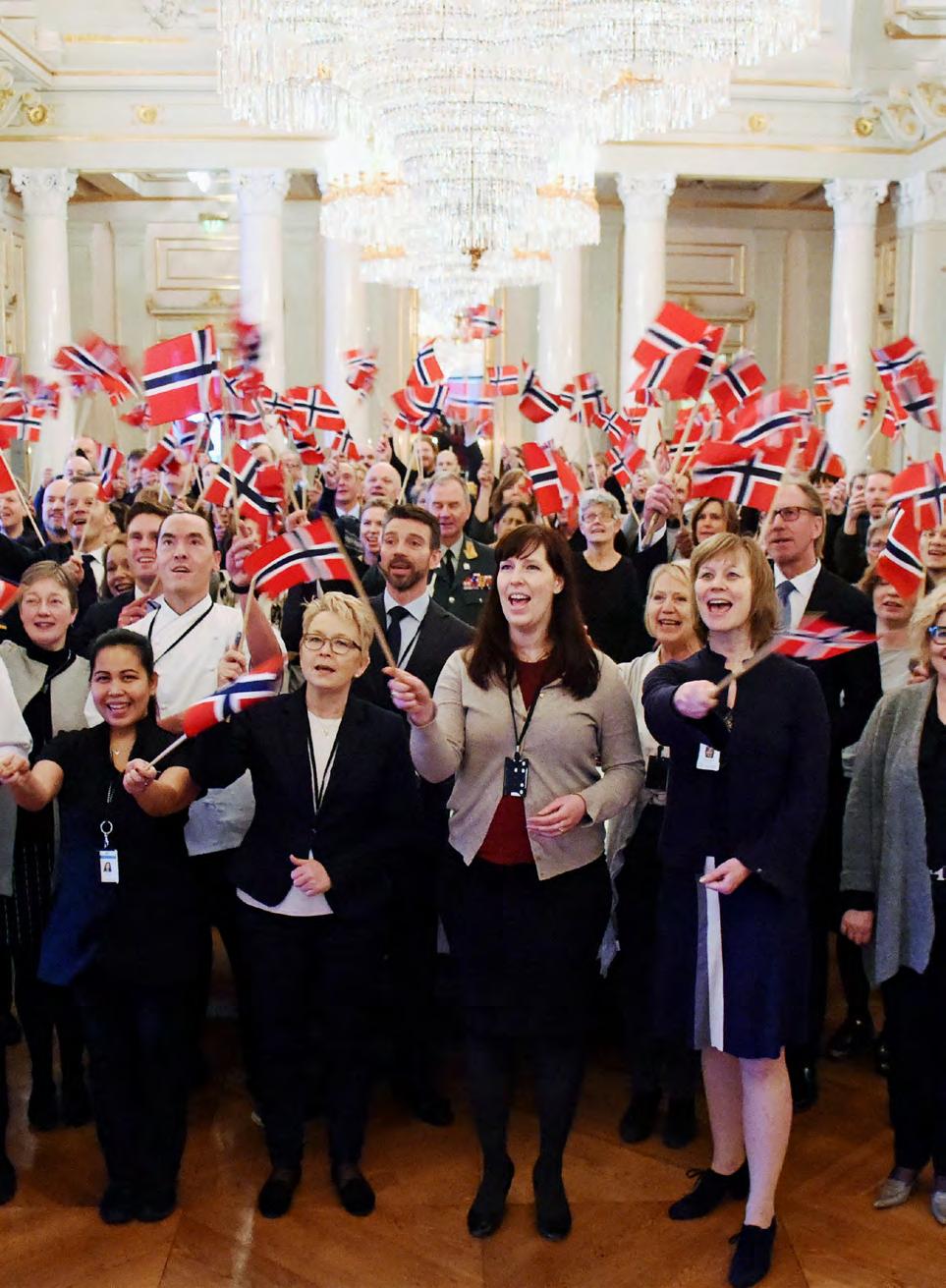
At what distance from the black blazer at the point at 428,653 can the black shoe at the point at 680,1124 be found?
1.36 m

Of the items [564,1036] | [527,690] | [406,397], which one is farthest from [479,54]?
[564,1036]

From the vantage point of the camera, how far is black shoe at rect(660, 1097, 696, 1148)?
3.60m

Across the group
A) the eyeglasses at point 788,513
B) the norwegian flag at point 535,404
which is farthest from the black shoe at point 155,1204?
the norwegian flag at point 535,404

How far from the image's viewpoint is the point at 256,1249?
121 inches

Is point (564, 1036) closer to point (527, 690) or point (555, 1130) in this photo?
point (555, 1130)

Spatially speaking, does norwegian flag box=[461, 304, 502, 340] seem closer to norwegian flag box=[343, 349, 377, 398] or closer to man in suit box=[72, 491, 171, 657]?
norwegian flag box=[343, 349, 377, 398]

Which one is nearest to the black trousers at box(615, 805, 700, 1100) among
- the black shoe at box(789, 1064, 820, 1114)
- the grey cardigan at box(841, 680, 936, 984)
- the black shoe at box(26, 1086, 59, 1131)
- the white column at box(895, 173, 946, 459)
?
the black shoe at box(789, 1064, 820, 1114)

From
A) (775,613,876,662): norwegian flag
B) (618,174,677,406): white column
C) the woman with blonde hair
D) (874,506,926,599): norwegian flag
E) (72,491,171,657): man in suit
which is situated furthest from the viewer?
(618,174,677,406): white column

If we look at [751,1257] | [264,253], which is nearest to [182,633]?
[751,1257]

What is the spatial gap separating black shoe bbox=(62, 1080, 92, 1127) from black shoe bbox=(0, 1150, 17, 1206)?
30 centimetres

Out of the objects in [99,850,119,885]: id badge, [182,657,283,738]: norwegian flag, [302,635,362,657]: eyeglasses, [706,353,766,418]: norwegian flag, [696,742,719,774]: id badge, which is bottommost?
[99,850,119,885]: id badge

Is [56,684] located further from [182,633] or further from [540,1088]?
[540,1088]

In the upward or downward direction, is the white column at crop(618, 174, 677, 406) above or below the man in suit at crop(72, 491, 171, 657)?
above

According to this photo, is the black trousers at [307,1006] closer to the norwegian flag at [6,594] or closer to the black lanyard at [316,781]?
the black lanyard at [316,781]
